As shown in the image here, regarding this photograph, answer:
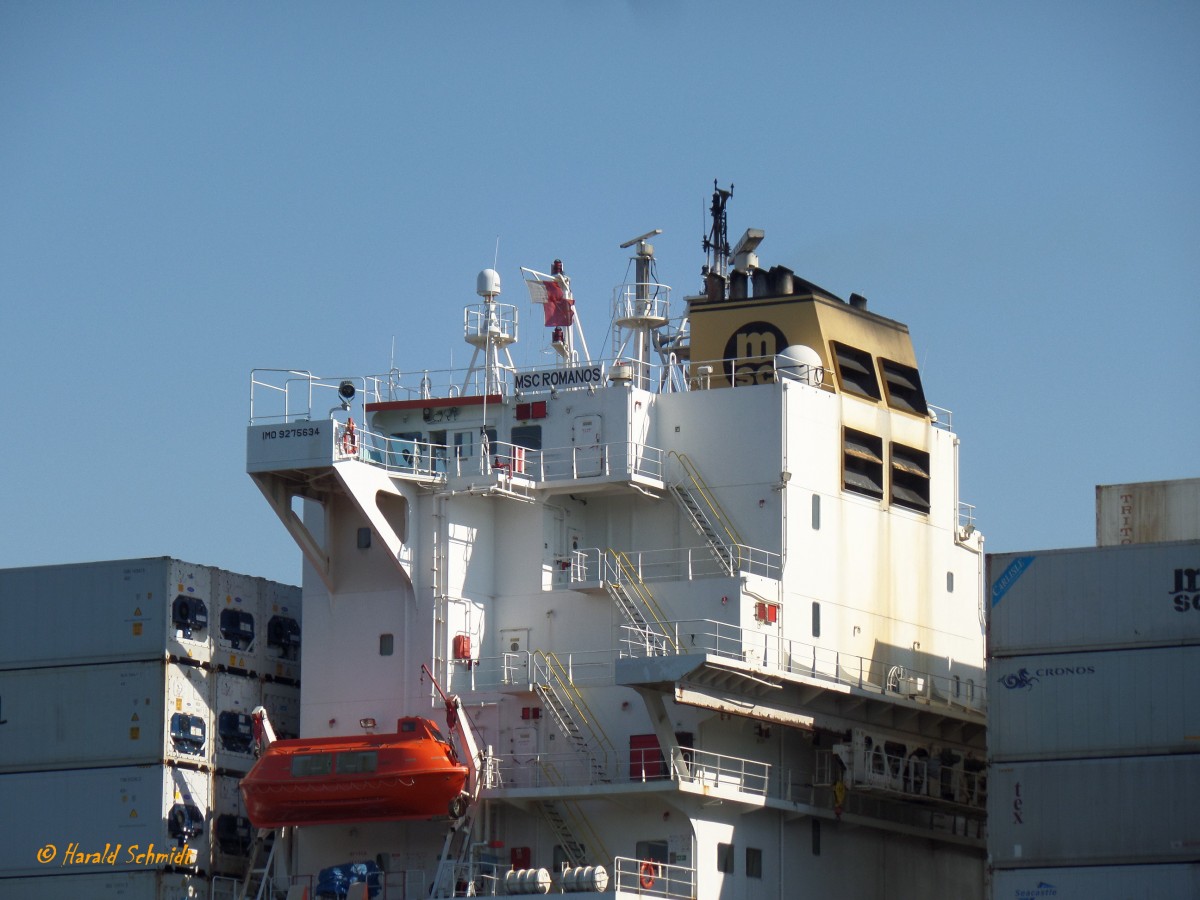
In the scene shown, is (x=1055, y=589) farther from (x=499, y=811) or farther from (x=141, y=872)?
Result: (x=141, y=872)

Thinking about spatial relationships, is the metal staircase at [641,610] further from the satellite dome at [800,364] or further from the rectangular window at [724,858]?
the satellite dome at [800,364]

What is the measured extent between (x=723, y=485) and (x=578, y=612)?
12.1 ft

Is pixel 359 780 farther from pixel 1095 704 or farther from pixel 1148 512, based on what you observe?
pixel 1148 512

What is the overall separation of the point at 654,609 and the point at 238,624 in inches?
335

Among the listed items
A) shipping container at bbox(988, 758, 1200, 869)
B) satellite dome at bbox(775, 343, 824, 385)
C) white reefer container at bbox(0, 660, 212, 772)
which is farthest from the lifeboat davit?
satellite dome at bbox(775, 343, 824, 385)

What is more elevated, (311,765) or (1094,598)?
(1094,598)

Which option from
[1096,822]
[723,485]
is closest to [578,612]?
[723,485]

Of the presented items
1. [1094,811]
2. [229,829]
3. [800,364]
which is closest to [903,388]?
[800,364]

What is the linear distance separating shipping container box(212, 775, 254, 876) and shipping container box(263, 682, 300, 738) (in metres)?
1.58

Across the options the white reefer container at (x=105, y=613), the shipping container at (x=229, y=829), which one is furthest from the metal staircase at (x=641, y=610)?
the shipping container at (x=229, y=829)

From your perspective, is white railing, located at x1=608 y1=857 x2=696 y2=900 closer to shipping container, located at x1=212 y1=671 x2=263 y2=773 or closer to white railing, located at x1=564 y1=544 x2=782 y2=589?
white railing, located at x1=564 y1=544 x2=782 y2=589

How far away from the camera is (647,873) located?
4488 cm

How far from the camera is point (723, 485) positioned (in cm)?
4853

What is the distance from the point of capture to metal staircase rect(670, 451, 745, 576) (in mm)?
47812
